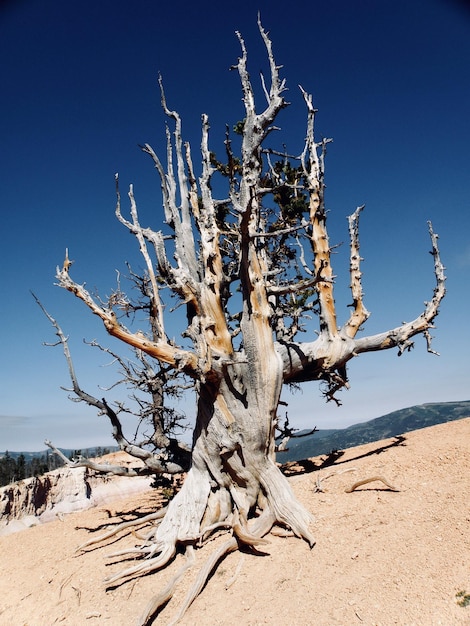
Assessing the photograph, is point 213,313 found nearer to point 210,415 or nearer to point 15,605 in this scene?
point 210,415

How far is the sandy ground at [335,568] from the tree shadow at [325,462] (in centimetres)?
46

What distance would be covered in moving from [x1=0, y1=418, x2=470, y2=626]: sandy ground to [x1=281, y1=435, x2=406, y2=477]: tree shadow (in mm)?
463

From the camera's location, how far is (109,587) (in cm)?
520

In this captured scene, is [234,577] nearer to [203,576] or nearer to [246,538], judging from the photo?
[203,576]

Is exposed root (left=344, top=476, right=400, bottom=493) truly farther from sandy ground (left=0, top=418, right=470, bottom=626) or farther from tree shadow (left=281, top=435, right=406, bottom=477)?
tree shadow (left=281, top=435, right=406, bottom=477)

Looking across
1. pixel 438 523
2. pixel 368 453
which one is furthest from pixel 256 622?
pixel 368 453

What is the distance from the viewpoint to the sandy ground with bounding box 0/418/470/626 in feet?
11.5

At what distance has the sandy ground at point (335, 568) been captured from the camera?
138 inches

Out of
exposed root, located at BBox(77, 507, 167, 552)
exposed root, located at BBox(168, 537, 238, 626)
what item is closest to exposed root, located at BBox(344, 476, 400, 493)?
exposed root, located at BBox(168, 537, 238, 626)

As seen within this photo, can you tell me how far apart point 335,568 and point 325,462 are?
191 inches

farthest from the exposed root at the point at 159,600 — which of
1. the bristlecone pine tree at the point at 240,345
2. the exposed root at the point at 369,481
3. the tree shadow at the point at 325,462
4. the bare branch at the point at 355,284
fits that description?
the bare branch at the point at 355,284

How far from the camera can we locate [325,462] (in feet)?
29.3

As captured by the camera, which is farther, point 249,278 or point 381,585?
point 249,278

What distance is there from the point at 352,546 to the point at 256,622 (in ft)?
4.91
